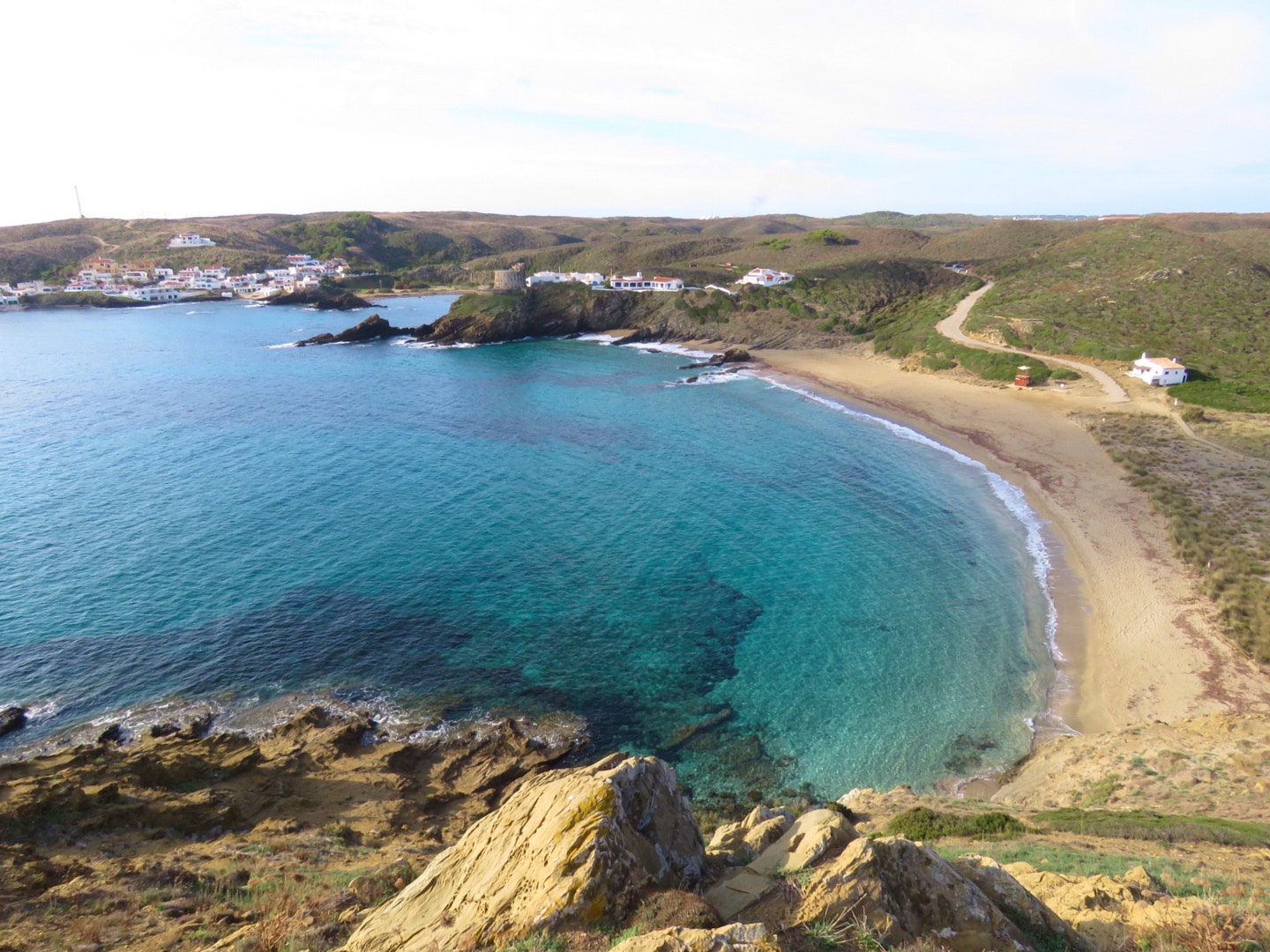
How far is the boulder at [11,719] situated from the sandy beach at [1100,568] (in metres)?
36.4

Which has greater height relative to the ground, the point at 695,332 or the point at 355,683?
the point at 695,332

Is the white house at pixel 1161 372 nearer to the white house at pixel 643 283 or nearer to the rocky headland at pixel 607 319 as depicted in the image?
the rocky headland at pixel 607 319

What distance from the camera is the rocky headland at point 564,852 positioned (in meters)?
9.11

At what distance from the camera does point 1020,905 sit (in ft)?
31.9

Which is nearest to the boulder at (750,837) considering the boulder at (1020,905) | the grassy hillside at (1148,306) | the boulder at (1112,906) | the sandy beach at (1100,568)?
the boulder at (1020,905)

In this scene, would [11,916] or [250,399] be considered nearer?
[11,916]

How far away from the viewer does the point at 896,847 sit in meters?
9.75

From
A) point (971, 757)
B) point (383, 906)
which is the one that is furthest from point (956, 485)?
point (383, 906)

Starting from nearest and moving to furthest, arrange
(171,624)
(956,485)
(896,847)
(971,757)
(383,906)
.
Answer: (896,847) < (383,906) < (971,757) < (171,624) < (956,485)

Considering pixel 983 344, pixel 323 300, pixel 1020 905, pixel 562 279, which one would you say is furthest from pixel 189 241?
pixel 1020 905

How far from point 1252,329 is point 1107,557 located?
53458mm

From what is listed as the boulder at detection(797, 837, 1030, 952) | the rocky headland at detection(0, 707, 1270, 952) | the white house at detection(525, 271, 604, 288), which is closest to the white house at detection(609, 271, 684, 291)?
the white house at detection(525, 271, 604, 288)

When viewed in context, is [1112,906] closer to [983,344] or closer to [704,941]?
[704,941]

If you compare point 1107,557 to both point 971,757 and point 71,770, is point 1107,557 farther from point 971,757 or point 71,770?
point 71,770
